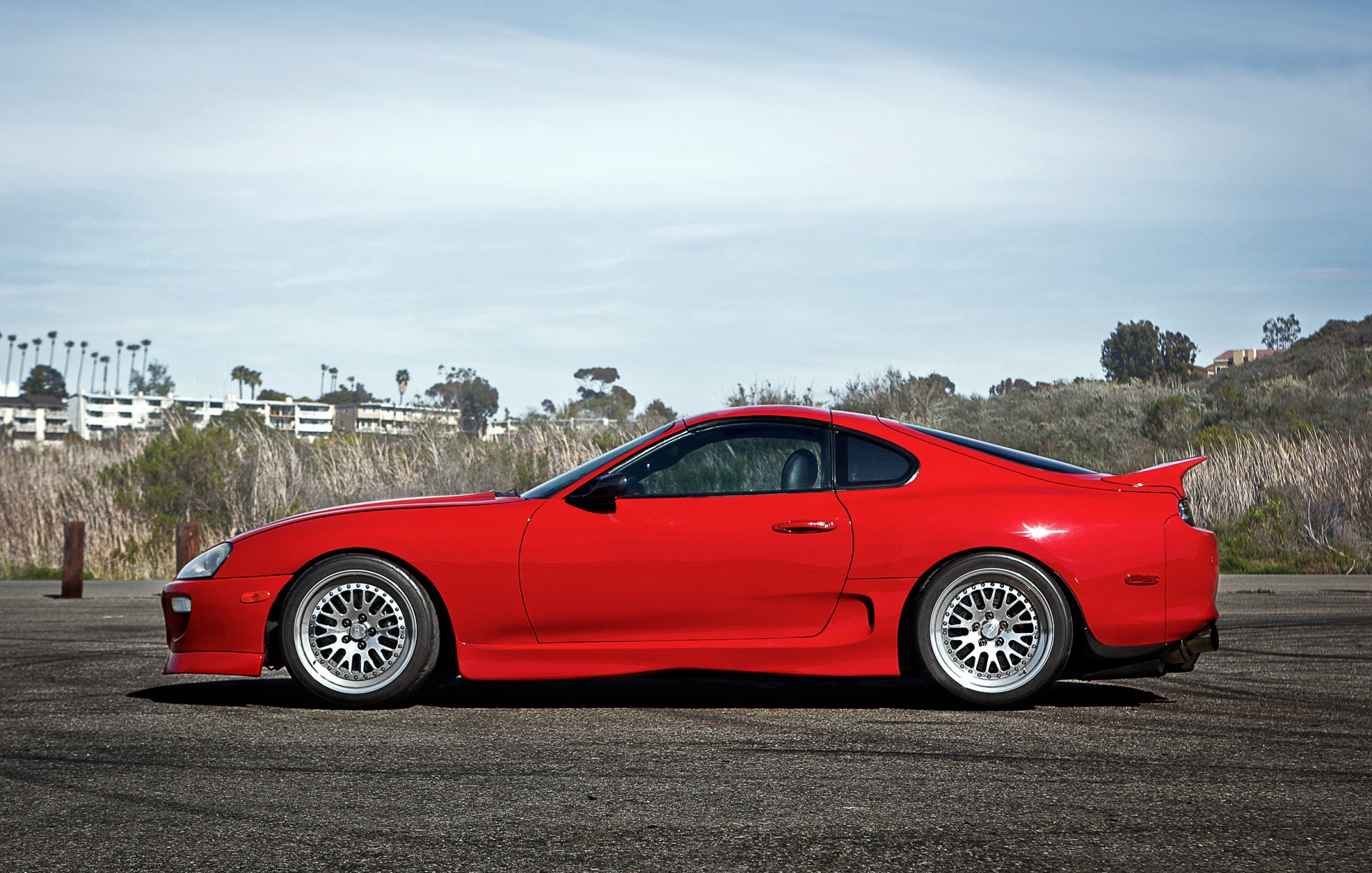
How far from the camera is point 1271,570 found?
55.8 ft

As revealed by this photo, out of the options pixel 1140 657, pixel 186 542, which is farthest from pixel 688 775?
pixel 186 542

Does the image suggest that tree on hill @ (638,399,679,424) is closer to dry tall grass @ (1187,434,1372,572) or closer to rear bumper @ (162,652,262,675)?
dry tall grass @ (1187,434,1372,572)

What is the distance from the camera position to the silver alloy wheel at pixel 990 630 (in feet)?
20.8

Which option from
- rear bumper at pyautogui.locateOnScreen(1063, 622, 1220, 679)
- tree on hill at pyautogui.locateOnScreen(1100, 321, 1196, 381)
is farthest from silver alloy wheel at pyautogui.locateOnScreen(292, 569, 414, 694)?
tree on hill at pyautogui.locateOnScreen(1100, 321, 1196, 381)

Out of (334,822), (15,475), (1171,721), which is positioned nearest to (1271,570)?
(1171,721)

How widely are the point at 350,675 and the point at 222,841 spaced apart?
2.47 meters

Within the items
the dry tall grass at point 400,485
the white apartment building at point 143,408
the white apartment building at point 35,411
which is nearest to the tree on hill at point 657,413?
the dry tall grass at point 400,485

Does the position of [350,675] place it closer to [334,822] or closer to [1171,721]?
[334,822]

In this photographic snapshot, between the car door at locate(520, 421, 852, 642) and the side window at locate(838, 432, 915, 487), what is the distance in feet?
0.60

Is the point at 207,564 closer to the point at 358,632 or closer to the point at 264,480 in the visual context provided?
the point at 358,632

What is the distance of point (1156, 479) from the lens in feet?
21.6

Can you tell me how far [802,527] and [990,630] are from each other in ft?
3.32

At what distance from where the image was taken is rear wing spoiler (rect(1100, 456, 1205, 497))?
6531 millimetres

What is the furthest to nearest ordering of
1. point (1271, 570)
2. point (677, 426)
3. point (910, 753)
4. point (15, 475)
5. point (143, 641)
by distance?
point (15, 475), point (1271, 570), point (143, 641), point (677, 426), point (910, 753)
